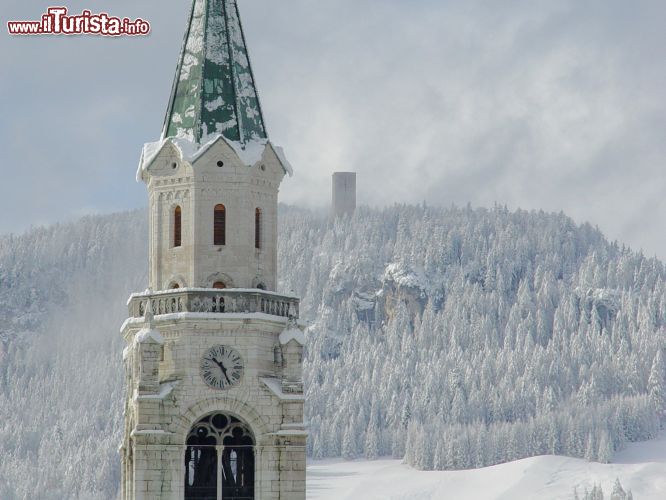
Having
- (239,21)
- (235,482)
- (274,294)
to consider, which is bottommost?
(235,482)

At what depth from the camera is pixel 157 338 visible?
90.2 metres

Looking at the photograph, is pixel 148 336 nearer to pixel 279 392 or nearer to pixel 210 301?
pixel 210 301

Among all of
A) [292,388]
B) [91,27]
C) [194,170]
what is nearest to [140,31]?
[91,27]

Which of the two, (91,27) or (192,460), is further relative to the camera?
(91,27)

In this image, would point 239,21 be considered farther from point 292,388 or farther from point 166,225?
point 292,388

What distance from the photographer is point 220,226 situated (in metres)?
91.8

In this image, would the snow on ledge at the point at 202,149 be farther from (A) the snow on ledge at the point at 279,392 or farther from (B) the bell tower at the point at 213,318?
(A) the snow on ledge at the point at 279,392

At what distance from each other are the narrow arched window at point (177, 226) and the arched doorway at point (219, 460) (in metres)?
6.88

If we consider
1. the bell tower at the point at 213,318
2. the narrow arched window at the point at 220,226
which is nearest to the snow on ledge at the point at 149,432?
the bell tower at the point at 213,318

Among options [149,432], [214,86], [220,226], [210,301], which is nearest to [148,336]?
[210,301]

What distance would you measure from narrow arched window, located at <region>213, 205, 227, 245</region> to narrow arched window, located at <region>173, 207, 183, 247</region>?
4.51 feet

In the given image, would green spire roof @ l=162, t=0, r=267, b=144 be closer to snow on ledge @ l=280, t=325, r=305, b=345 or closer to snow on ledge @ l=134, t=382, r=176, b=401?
snow on ledge @ l=280, t=325, r=305, b=345

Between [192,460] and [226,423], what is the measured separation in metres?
1.92

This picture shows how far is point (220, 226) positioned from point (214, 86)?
5634 mm
